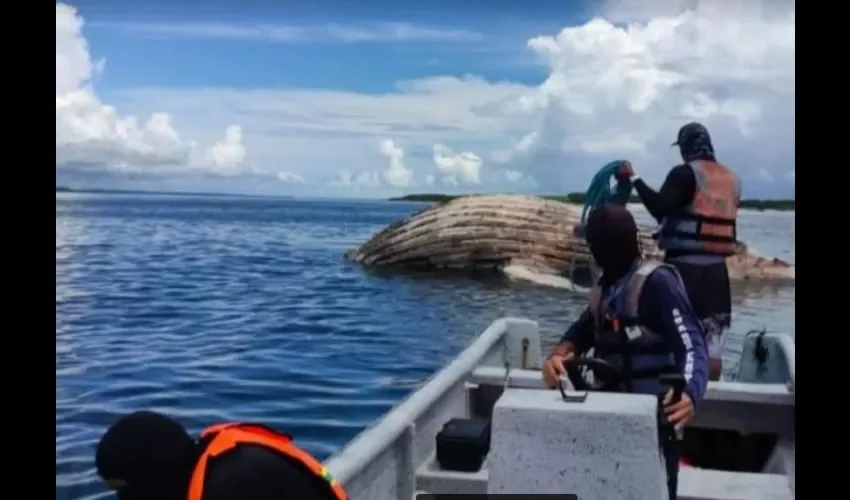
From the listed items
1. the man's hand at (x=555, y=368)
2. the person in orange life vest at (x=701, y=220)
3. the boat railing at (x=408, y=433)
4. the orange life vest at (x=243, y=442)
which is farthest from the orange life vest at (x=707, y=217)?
the orange life vest at (x=243, y=442)

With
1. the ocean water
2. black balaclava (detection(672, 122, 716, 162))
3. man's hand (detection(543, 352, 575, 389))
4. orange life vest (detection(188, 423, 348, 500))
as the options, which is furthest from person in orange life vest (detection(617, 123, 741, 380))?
orange life vest (detection(188, 423, 348, 500))

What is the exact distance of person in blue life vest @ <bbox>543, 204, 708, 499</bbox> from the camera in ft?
5.93

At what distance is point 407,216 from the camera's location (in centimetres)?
421

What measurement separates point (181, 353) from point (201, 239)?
527mm

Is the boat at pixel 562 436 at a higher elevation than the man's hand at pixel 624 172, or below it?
below

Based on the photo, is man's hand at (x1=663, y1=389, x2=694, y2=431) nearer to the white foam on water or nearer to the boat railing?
the boat railing

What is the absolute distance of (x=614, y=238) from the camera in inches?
72.6

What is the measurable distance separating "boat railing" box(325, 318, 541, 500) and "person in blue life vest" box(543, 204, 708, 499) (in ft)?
1.51

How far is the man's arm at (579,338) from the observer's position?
6.56 feet

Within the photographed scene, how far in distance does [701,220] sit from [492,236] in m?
1.24

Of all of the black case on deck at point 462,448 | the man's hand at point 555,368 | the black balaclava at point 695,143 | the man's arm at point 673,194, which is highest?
the black balaclava at point 695,143

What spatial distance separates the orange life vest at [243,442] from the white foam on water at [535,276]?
2947mm

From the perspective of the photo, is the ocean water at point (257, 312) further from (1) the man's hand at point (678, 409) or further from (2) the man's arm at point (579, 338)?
(1) the man's hand at point (678, 409)
